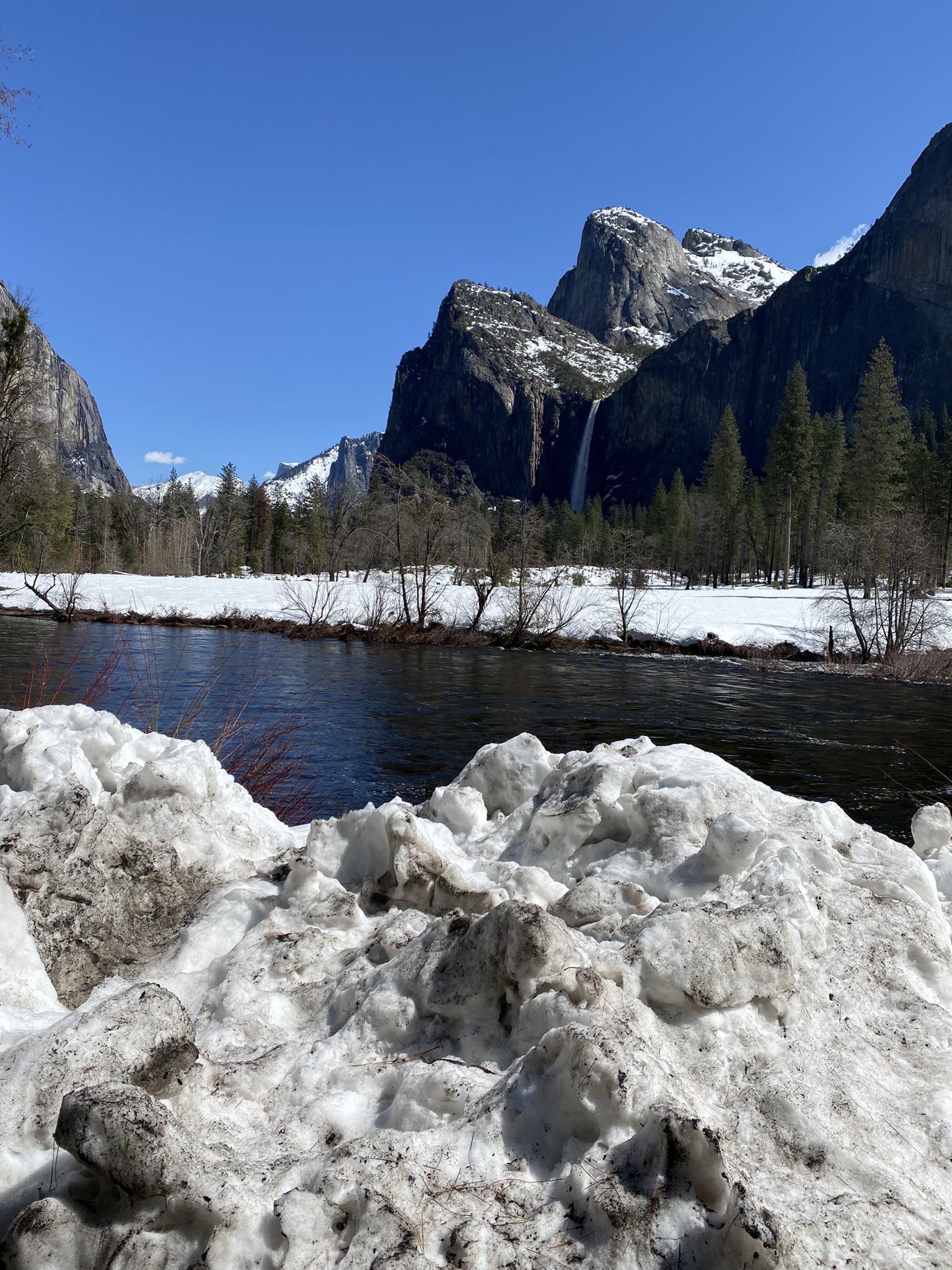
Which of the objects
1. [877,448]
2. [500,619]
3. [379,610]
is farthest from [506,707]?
[877,448]

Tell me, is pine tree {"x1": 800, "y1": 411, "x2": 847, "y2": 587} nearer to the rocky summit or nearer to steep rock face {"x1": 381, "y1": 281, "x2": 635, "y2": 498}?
the rocky summit

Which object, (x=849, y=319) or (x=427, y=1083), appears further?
(x=849, y=319)

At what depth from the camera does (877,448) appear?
48.8m

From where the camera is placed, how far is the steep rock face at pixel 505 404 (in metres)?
177

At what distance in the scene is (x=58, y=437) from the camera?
23.6m

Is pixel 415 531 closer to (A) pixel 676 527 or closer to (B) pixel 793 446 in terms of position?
(B) pixel 793 446

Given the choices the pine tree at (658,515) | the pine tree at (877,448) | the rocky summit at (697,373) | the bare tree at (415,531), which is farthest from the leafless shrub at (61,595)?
the rocky summit at (697,373)

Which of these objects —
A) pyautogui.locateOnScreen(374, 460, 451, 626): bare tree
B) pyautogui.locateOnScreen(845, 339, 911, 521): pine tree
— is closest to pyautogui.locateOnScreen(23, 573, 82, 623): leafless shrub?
pyautogui.locateOnScreen(374, 460, 451, 626): bare tree

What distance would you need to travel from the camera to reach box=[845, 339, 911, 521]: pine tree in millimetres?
48469

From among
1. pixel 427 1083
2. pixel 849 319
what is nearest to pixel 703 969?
pixel 427 1083

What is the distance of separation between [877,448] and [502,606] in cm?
3287

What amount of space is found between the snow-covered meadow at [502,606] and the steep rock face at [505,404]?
13963 centimetres

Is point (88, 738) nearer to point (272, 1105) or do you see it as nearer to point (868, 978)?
point (272, 1105)

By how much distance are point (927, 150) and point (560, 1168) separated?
149m
